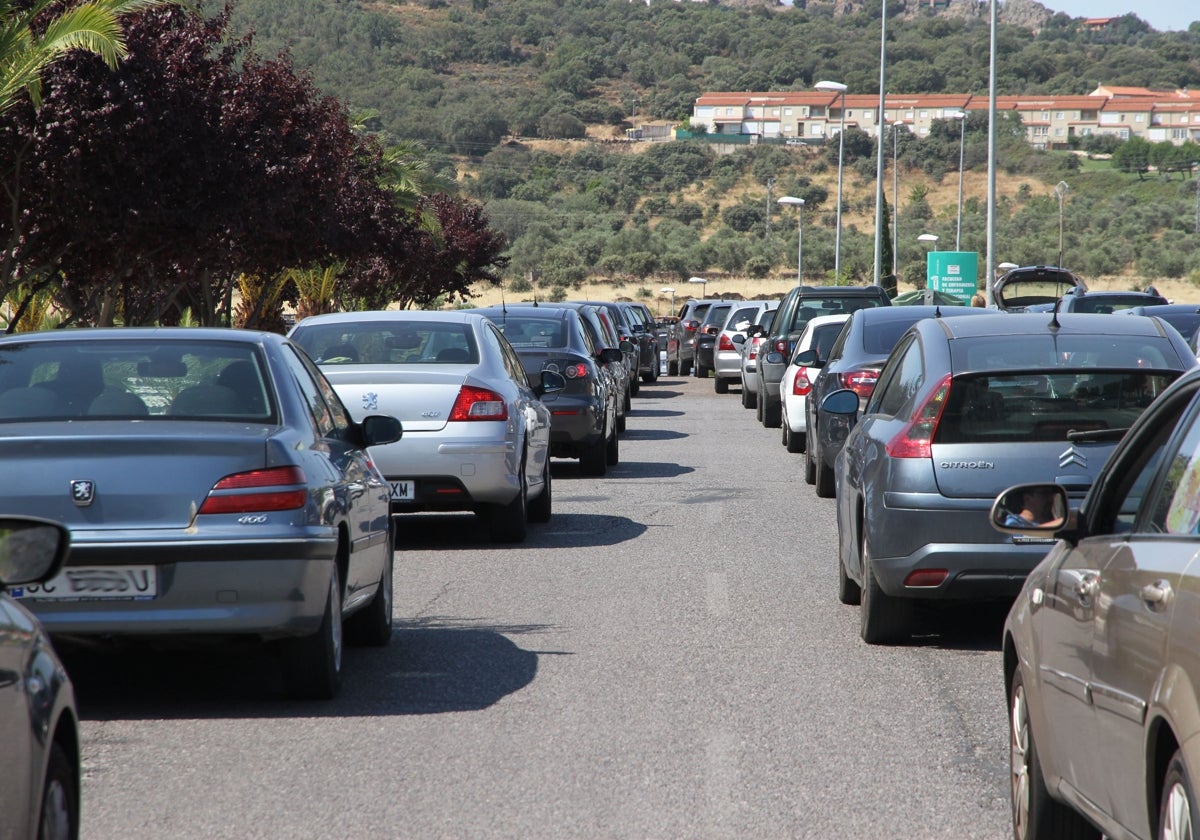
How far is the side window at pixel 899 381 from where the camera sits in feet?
29.1

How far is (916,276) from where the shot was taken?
99688 millimetres

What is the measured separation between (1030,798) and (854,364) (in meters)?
Result: 10.9

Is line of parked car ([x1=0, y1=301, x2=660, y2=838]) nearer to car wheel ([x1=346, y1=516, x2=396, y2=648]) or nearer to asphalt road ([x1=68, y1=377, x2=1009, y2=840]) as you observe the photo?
car wheel ([x1=346, y1=516, x2=396, y2=648])

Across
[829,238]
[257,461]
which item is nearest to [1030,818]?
[257,461]

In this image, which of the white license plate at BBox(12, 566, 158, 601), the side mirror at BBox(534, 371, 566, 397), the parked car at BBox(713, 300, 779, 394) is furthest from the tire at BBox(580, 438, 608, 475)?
the parked car at BBox(713, 300, 779, 394)

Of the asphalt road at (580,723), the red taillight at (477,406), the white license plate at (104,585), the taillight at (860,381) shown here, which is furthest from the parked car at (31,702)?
the taillight at (860,381)

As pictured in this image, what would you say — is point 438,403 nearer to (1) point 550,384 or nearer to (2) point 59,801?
(1) point 550,384

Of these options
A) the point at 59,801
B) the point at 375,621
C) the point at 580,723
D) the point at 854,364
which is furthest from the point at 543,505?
the point at 59,801

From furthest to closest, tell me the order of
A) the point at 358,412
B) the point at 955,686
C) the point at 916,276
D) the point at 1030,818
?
the point at 916,276 → the point at 358,412 → the point at 955,686 → the point at 1030,818

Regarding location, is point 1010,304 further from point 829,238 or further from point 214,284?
point 829,238

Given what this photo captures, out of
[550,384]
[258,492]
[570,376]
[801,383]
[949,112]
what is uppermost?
[258,492]

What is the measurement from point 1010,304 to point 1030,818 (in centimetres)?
3169

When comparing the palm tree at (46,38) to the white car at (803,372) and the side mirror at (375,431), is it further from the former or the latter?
the side mirror at (375,431)

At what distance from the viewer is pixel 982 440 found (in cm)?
830
